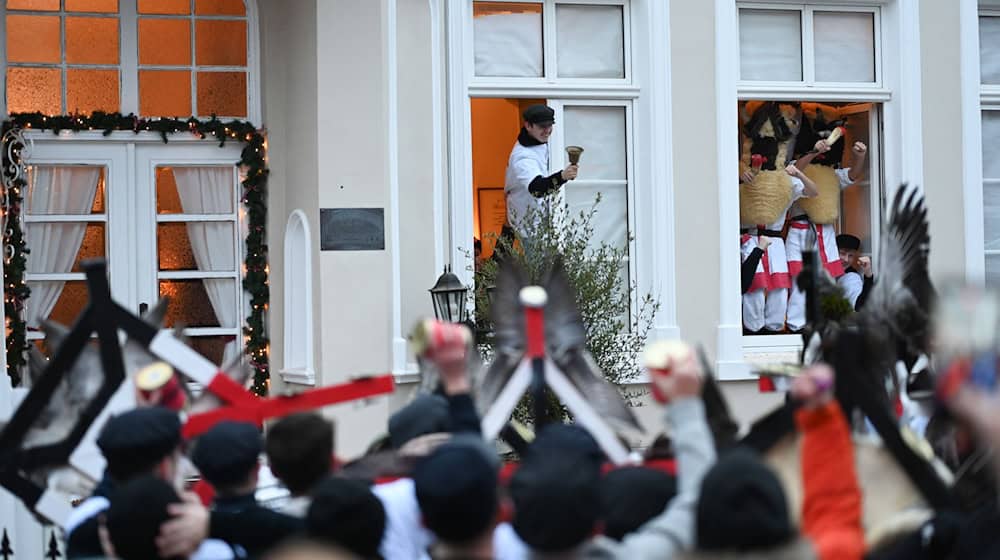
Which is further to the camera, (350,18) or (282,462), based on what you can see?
(350,18)

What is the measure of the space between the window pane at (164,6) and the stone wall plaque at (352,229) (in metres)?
2.14

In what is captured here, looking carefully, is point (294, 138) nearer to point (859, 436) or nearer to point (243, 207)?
point (243, 207)

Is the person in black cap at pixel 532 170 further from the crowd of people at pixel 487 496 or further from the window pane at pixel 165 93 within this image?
the crowd of people at pixel 487 496

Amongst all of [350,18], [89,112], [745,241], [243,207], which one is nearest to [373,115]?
[350,18]

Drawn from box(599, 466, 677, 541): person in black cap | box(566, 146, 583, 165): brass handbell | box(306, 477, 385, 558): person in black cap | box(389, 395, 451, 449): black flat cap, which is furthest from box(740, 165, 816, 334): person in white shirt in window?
box(306, 477, 385, 558): person in black cap

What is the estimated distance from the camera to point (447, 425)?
4.09m

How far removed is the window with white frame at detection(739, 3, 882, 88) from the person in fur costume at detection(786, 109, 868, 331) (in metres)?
0.47

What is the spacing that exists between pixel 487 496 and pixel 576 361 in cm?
163

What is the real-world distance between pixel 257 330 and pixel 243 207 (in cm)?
92

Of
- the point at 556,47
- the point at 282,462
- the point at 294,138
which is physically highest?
the point at 556,47

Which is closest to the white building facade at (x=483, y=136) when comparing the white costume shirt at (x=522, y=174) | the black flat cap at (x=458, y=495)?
the white costume shirt at (x=522, y=174)

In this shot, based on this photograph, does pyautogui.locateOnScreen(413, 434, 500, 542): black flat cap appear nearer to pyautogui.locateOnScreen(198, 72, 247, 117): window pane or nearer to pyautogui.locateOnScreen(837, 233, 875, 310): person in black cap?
pyautogui.locateOnScreen(198, 72, 247, 117): window pane

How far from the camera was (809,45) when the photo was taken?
10.8 m

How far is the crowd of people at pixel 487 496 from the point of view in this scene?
2547mm
